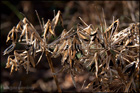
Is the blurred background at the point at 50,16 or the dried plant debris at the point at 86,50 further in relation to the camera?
the blurred background at the point at 50,16

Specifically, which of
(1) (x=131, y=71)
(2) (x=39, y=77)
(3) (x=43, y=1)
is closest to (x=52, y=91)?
(2) (x=39, y=77)

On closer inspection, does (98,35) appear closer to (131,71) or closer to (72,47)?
(72,47)

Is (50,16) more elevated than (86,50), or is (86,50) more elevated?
(50,16)

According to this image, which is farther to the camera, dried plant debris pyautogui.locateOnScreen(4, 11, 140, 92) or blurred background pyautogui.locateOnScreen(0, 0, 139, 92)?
blurred background pyautogui.locateOnScreen(0, 0, 139, 92)

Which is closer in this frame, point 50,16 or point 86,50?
point 86,50
